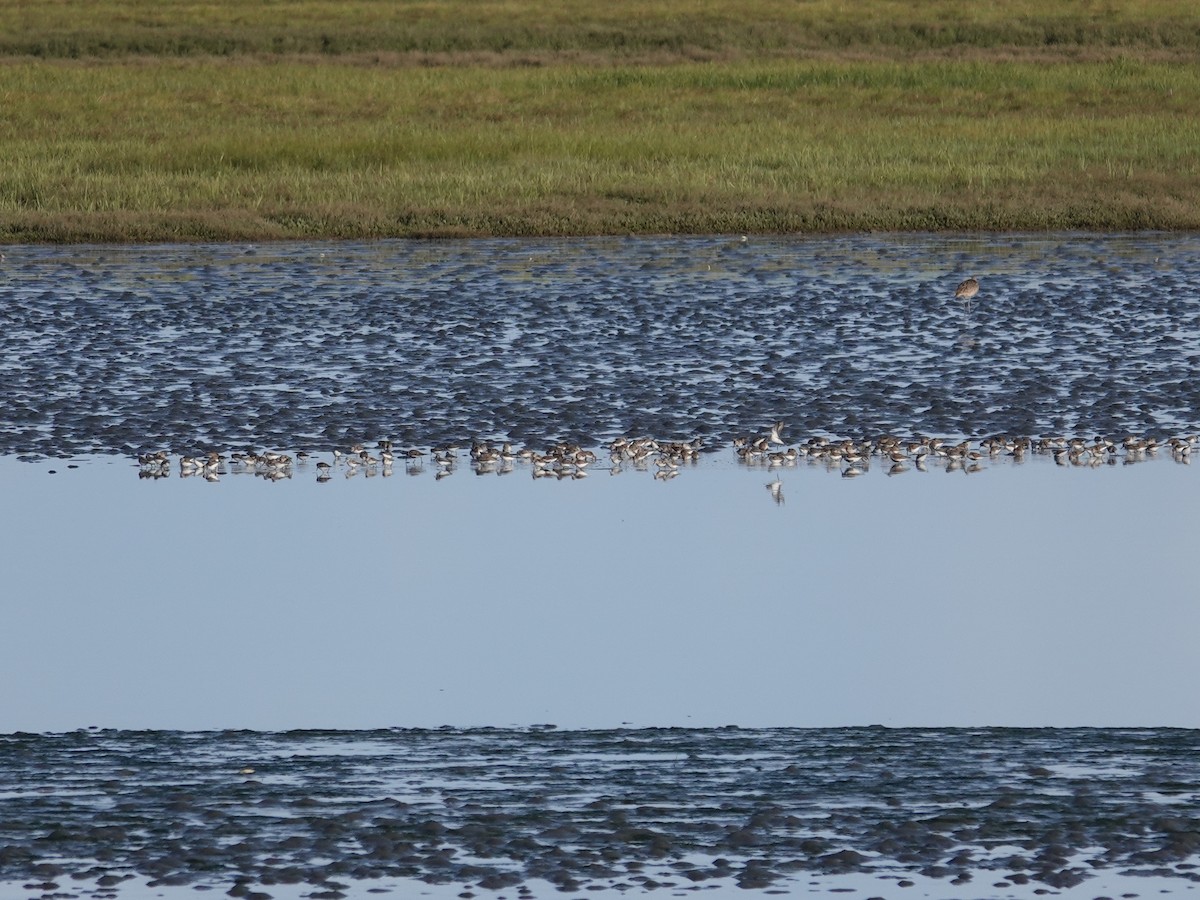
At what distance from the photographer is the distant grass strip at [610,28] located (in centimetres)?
5534

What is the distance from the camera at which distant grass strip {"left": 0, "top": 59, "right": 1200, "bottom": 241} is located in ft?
105

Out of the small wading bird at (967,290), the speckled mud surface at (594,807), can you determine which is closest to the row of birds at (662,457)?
the speckled mud surface at (594,807)

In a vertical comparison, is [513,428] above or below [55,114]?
below

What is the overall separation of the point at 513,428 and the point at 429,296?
802cm

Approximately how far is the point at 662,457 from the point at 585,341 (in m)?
5.67

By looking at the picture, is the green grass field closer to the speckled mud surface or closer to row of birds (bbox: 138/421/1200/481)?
row of birds (bbox: 138/421/1200/481)

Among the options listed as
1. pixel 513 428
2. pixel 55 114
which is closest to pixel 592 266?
pixel 513 428

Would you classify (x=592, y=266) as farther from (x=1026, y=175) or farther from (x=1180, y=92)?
(x=1180, y=92)

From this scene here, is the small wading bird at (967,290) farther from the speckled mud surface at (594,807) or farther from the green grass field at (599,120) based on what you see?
the speckled mud surface at (594,807)

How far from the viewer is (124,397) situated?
61.7ft

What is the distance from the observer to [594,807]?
8.79m

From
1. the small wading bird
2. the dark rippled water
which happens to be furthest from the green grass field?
the small wading bird

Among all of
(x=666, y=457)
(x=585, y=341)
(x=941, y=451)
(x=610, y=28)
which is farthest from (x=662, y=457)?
(x=610, y=28)

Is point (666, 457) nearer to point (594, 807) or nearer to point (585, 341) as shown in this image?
point (585, 341)
